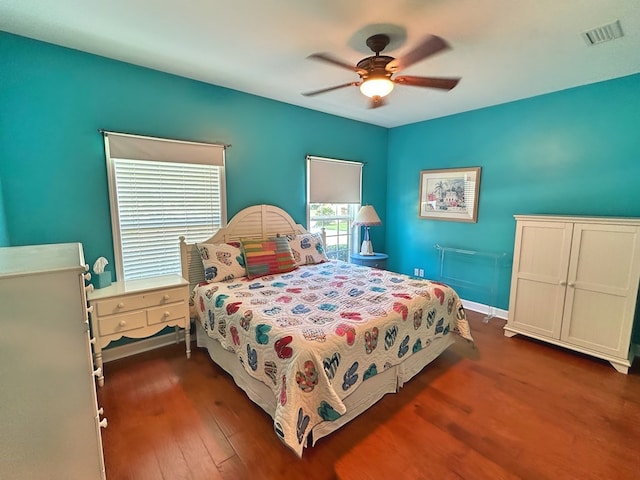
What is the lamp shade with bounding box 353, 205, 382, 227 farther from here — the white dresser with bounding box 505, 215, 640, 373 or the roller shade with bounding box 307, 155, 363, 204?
the white dresser with bounding box 505, 215, 640, 373

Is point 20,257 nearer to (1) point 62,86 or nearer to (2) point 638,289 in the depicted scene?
(1) point 62,86

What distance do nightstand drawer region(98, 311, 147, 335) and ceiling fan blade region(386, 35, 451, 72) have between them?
2782 mm

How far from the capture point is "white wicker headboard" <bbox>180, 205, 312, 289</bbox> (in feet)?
9.65

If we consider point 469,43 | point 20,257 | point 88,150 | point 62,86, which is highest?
point 469,43

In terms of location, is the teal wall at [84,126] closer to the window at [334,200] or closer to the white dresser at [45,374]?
the window at [334,200]

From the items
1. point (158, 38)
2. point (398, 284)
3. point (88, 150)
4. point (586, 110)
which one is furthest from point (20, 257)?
point (586, 110)

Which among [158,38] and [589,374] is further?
[589,374]

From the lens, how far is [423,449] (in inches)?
68.5

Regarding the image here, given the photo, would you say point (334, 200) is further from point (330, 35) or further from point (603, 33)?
point (603, 33)

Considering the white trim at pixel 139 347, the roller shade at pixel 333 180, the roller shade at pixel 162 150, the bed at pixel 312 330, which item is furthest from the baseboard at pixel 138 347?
the roller shade at pixel 333 180

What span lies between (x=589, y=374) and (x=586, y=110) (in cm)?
257

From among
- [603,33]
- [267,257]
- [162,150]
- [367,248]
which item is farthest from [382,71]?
[367,248]

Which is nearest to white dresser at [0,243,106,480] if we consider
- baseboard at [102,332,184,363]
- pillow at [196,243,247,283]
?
pillow at [196,243,247,283]

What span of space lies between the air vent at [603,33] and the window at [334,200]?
272 cm
